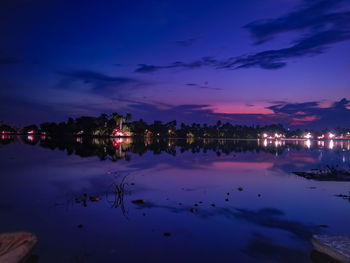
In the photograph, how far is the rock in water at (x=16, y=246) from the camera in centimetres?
738

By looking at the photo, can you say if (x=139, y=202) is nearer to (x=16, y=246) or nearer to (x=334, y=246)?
(x=16, y=246)

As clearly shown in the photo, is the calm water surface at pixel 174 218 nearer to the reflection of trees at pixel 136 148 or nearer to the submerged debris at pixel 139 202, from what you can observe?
the submerged debris at pixel 139 202

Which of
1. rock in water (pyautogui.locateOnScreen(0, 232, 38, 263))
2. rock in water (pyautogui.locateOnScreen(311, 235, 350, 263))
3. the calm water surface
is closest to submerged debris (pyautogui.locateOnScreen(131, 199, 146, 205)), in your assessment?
the calm water surface

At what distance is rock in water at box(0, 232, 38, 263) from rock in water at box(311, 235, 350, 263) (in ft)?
29.0

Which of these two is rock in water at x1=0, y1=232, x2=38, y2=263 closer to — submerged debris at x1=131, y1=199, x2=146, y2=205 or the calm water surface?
the calm water surface

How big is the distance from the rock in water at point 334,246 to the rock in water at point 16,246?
8.85 metres

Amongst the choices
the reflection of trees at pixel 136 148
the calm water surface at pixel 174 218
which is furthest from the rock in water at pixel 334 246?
the reflection of trees at pixel 136 148

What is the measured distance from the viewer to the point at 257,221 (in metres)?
12.2

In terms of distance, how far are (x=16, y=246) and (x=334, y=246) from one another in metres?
9.35

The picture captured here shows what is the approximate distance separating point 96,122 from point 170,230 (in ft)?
567

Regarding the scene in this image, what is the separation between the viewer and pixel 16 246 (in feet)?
26.5

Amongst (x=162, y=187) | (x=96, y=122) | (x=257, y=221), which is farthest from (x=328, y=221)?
(x=96, y=122)

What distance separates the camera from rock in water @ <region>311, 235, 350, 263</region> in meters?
7.68

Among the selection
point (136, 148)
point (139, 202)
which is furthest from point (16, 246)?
point (136, 148)
